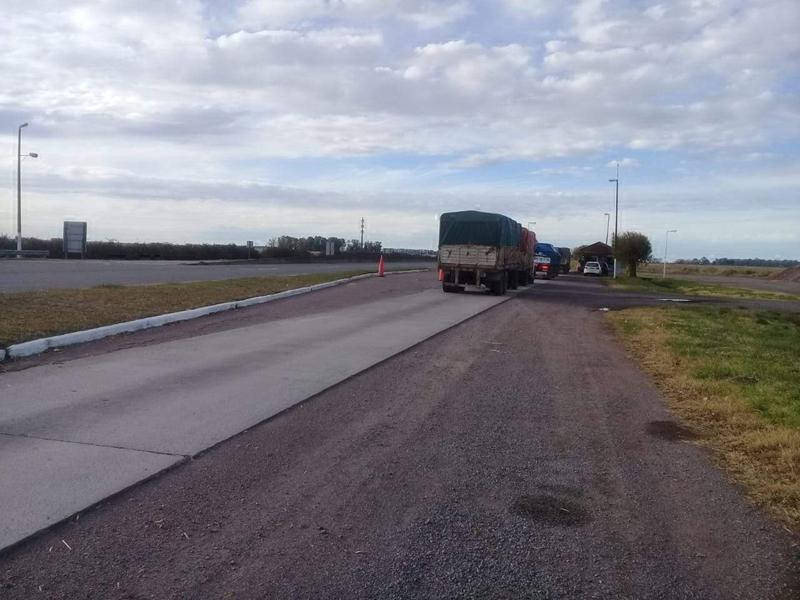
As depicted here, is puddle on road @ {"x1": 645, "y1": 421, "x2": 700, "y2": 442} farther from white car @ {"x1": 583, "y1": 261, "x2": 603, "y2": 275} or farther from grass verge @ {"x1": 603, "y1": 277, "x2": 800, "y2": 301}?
white car @ {"x1": 583, "y1": 261, "x2": 603, "y2": 275}

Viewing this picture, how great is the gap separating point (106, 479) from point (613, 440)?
467 cm

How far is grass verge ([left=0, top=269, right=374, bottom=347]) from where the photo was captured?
41.6ft

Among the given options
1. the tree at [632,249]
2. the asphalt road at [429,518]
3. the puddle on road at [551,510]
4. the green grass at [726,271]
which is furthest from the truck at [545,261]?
the green grass at [726,271]

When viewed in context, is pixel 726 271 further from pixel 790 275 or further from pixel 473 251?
pixel 473 251

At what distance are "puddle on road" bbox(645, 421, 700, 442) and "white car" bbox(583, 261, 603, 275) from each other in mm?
64671

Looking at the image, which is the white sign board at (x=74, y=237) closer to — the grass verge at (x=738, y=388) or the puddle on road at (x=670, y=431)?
the grass verge at (x=738, y=388)

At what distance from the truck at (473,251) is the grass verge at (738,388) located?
8134mm

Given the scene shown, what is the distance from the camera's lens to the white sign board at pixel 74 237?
165 feet

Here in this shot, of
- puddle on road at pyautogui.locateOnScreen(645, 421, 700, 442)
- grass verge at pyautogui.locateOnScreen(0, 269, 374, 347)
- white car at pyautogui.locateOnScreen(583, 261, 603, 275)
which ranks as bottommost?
puddle on road at pyautogui.locateOnScreen(645, 421, 700, 442)

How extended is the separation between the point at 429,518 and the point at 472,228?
23.3 metres

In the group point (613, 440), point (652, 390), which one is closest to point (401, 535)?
point (613, 440)

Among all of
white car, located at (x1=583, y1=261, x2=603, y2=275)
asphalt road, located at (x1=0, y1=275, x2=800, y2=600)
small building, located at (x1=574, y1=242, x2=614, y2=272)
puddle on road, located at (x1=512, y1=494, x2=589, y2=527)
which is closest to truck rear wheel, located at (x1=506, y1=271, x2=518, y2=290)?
asphalt road, located at (x1=0, y1=275, x2=800, y2=600)

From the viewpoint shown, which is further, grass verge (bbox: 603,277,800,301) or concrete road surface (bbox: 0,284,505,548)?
grass verge (bbox: 603,277,800,301)

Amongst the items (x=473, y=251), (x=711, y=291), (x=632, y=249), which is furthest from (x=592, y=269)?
(x=473, y=251)
